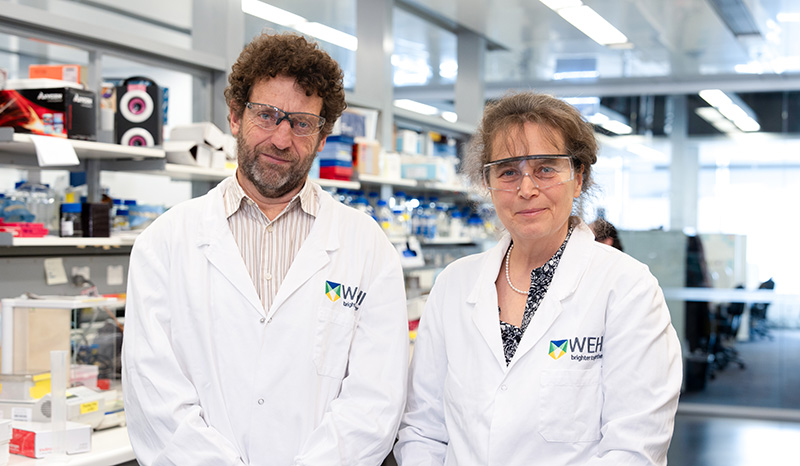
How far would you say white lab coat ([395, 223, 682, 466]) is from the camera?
1.47m

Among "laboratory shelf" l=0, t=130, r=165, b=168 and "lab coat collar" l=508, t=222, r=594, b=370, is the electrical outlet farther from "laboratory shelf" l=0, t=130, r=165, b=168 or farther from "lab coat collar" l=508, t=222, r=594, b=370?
"lab coat collar" l=508, t=222, r=594, b=370

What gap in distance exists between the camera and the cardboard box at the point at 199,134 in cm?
321

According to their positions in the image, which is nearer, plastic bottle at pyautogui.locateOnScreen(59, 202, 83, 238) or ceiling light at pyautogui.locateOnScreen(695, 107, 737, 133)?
plastic bottle at pyautogui.locateOnScreen(59, 202, 83, 238)

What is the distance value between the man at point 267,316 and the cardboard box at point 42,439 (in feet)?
2.18

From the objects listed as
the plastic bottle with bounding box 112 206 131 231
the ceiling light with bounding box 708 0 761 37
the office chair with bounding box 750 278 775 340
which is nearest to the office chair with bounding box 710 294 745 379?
the office chair with bounding box 750 278 775 340

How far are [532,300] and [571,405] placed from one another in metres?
0.25

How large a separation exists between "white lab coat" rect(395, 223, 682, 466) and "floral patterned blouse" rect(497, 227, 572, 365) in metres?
0.03

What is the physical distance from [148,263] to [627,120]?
725 centimetres

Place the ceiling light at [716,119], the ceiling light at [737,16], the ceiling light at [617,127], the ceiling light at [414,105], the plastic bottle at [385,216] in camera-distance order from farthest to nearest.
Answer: the ceiling light at [414,105]
the ceiling light at [617,127]
the ceiling light at [716,119]
the ceiling light at [737,16]
the plastic bottle at [385,216]

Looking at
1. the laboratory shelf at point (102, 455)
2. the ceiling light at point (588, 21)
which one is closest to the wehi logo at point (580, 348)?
the laboratory shelf at point (102, 455)

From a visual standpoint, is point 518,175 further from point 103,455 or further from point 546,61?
point 546,61

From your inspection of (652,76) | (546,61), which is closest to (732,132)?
(652,76)

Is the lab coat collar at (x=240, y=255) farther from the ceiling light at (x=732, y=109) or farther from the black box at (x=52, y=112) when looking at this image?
the ceiling light at (x=732, y=109)

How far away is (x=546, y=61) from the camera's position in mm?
7887
